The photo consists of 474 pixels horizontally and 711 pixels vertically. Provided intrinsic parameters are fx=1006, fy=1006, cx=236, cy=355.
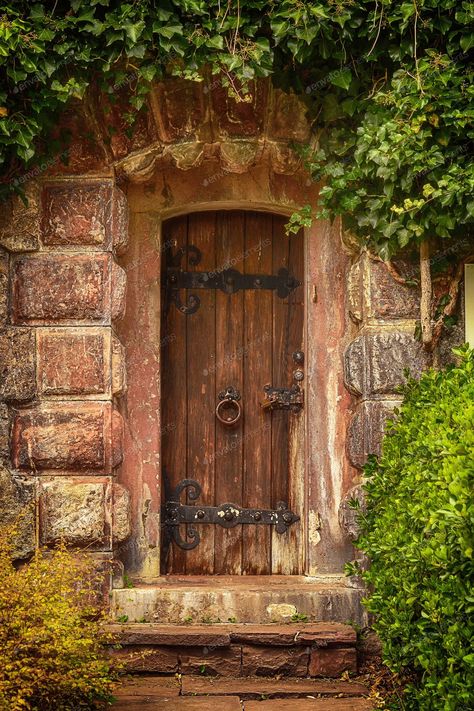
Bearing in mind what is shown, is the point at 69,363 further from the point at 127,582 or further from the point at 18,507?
the point at 127,582

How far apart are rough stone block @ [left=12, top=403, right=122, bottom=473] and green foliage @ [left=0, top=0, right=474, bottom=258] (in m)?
1.27

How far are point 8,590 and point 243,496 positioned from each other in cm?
195

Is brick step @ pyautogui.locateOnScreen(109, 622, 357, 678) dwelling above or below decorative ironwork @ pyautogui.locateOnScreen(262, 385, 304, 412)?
below

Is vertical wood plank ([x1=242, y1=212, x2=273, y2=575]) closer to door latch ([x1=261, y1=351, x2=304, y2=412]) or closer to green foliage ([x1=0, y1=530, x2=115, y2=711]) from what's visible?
door latch ([x1=261, y1=351, x2=304, y2=412])

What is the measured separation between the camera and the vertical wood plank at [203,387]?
555 cm

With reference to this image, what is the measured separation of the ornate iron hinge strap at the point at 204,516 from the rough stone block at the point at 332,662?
82 centimetres

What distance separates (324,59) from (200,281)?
1388 mm

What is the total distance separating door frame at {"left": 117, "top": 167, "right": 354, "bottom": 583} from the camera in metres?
5.38

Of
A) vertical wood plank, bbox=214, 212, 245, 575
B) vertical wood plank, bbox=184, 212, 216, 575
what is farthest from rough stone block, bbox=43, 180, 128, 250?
vertical wood plank, bbox=214, 212, 245, 575

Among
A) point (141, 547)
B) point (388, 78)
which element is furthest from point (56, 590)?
point (388, 78)

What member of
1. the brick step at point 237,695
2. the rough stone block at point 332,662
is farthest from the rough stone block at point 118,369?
the rough stone block at point 332,662

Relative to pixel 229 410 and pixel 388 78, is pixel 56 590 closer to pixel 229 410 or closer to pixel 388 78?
pixel 229 410

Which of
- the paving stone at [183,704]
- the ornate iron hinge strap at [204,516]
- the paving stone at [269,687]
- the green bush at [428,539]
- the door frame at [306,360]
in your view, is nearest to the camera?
the green bush at [428,539]

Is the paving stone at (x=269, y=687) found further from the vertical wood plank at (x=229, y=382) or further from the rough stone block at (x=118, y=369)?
the rough stone block at (x=118, y=369)
